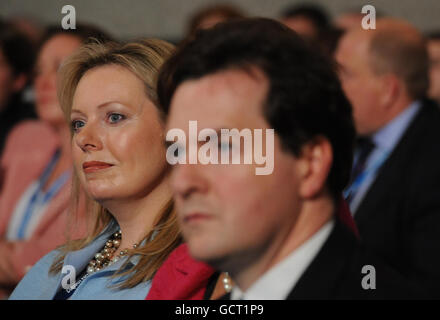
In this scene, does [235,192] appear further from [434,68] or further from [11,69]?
[434,68]

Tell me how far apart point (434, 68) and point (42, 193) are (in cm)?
252

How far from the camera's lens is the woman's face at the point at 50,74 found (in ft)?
11.4

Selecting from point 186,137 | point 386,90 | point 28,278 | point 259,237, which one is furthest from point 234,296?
point 386,90

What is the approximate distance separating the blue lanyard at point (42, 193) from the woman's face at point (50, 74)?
0.20 metres

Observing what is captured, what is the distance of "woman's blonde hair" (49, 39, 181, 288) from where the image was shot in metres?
1.84

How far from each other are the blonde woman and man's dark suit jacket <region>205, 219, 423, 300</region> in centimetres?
61

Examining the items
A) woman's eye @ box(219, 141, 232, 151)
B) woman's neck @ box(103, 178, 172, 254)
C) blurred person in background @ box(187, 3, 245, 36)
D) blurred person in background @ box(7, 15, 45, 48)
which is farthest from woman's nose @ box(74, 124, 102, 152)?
blurred person in background @ box(7, 15, 45, 48)

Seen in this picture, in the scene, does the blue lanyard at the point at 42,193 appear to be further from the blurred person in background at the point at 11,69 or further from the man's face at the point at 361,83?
the man's face at the point at 361,83

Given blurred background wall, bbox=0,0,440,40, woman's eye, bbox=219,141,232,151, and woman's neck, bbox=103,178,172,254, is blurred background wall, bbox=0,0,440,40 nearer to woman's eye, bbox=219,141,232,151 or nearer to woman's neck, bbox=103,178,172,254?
woman's neck, bbox=103,178,172,254

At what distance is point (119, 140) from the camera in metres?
1.87

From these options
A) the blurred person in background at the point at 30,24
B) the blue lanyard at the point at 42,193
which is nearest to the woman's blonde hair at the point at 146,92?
the blue lanyard at the point at 42,193

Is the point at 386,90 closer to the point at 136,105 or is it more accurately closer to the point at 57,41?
the point at 57,41

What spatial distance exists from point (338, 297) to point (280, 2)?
5.10 m
